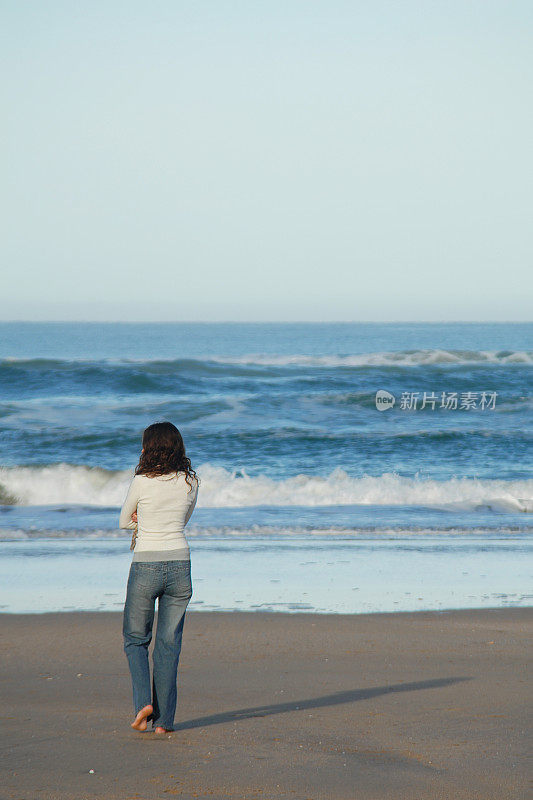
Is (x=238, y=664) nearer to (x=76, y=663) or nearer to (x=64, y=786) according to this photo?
(x=76, y=663)

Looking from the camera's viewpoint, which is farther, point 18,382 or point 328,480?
point 18,382

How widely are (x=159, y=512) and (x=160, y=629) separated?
528 millimetres

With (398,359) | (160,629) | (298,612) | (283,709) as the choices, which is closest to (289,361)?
(398,359)

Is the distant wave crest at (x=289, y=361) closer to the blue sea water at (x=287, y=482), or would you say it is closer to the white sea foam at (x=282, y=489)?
the blue sea water at (x=287, y=482)

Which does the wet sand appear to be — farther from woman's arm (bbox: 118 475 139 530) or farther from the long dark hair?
the long dark hair

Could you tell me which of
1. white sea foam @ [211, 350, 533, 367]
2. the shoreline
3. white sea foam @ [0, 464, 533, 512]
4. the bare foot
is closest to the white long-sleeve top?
the bare foot

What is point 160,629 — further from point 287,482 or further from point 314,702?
point 287,482

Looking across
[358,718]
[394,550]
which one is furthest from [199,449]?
[358,718]

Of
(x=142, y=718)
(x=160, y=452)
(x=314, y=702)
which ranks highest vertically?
(x=160, y=452)

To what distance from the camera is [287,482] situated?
14.1 meters

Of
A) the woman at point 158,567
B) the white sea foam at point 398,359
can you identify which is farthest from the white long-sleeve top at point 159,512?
the white sea foam at point 398,359

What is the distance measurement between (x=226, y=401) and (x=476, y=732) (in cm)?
2111

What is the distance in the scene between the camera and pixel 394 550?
8508mm

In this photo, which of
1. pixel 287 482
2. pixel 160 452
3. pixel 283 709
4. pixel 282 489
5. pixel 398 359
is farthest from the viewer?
pixel 398 359
